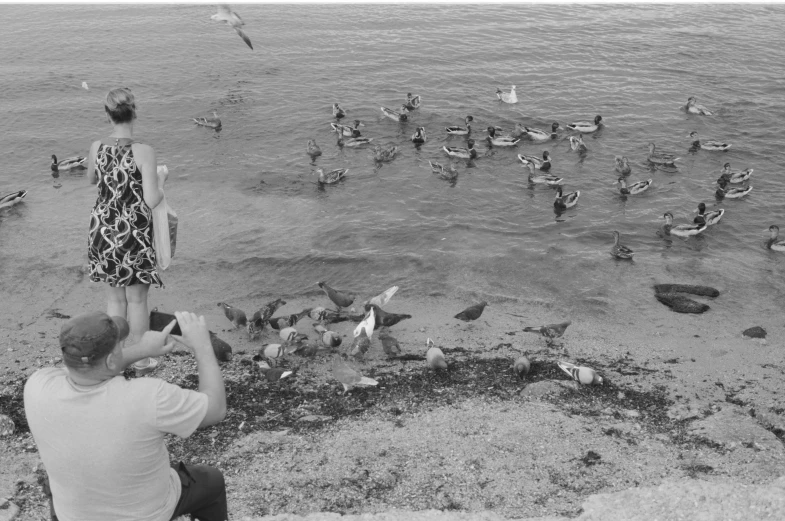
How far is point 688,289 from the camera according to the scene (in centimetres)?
1355

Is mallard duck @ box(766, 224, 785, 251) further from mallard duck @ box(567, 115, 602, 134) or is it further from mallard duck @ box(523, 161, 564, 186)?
mallard duck @ box(567, 115, 602, 134)

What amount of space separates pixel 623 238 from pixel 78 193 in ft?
44.7

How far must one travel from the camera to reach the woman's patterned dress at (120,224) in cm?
745

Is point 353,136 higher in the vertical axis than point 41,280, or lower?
higher

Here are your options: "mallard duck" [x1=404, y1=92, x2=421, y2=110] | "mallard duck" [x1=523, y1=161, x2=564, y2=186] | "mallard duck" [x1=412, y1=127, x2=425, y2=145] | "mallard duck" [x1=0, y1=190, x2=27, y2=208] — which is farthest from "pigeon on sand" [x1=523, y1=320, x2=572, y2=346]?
"mallard duck" [x1=0, y1=190, x2=27, y2=208]

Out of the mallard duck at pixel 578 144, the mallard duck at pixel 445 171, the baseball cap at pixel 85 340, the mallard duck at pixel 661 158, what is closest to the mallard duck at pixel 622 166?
the mallard duck at pixel 661 158

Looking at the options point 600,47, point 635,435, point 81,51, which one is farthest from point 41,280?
point 600,47

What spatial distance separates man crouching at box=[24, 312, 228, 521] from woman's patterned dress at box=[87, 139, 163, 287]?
3690 mm

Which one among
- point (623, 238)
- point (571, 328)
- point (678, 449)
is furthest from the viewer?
point (623, 238)

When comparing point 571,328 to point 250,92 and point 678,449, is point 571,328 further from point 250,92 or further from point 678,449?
point 250,92

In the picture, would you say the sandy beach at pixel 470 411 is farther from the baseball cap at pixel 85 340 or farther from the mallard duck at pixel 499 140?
the mallard duck at pixel 499 140

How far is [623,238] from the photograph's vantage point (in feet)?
53.3

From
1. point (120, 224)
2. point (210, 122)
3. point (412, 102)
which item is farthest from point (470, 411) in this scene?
point (210, 122)

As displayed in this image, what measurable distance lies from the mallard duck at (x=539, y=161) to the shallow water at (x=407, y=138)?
472mm
